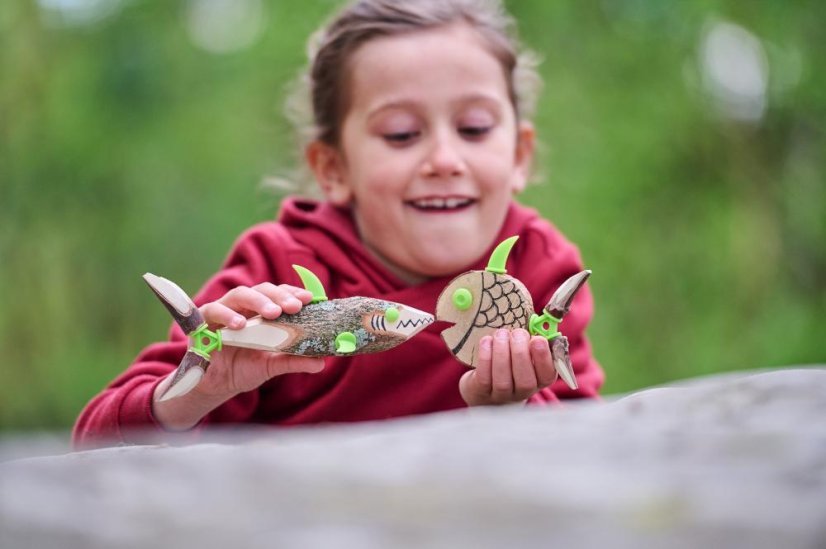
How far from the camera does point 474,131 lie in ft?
7.42

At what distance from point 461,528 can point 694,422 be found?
452 mm

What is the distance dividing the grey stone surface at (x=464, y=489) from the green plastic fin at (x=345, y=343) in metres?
0.46

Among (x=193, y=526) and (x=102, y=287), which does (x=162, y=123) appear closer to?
(x=102, y=287)

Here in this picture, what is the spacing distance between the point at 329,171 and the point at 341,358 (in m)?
0.55

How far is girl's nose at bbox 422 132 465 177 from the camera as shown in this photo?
215cm

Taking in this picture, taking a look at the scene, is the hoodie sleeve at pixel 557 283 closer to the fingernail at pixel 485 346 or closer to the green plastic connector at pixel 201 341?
the fingernail at pixel 485 346

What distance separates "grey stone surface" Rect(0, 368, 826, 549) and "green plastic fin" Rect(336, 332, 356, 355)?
0.46m

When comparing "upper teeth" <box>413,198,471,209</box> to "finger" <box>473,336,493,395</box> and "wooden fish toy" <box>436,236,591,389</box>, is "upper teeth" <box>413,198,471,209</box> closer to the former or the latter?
"wooden fish toy" <box>436,236,591,389</box>

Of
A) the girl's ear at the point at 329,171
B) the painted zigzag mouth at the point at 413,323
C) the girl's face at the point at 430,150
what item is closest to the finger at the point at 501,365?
the painted zigzag mouth at the point at 413,323

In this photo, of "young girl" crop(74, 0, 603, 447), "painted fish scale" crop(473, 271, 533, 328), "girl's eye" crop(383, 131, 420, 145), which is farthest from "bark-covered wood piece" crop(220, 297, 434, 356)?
"girl's eye" crop(383, 131, 420, 145)

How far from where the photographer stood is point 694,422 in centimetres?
128

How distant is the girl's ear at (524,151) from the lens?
257 centimetres

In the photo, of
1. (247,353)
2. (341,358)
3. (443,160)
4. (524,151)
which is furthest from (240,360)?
(524,151)

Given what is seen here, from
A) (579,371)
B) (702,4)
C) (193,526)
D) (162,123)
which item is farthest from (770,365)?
(193,526)
